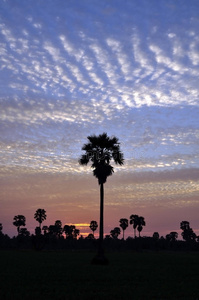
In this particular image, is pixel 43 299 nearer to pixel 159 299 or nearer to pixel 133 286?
pixel 159 299

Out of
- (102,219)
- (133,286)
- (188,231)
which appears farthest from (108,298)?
(188,231)

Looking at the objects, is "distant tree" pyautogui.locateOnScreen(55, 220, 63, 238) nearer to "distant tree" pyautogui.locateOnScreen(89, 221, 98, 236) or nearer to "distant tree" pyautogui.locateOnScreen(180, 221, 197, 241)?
"distant tree" pyautogui.locateOnScreen(89, 221, 98, 236)

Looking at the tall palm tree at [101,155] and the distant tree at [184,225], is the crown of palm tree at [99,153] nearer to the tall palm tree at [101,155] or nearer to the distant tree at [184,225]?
the tall palm tree at [101,155]

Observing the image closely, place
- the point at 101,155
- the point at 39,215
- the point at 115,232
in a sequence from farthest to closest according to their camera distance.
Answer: the point at 115,232 < the point at 39,215 < the point at 101,155

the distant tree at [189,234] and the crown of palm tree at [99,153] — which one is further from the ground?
the distant tree at [189,234]

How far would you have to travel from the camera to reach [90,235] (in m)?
170

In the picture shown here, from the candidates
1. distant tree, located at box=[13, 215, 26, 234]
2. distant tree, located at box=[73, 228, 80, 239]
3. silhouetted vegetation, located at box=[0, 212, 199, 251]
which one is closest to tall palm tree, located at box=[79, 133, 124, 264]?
silhouetted vegetation, located at box=[0, 212, 199, 251]

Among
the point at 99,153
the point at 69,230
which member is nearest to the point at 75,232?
the point at 69,230

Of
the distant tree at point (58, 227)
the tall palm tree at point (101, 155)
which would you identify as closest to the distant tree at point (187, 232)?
the distant tree at point (58, 227)

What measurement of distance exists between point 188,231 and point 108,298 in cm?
15750

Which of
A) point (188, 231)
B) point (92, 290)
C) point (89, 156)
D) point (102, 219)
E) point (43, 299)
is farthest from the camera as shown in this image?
point (188, 231)

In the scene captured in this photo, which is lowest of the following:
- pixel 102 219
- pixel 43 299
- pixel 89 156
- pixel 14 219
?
pixel 43 299

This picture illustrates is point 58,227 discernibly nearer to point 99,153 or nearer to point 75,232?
point 75,232

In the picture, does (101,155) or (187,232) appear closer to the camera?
(101,155)
